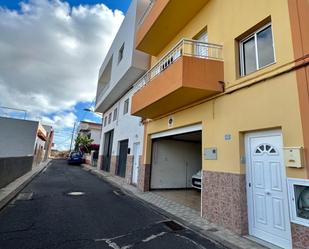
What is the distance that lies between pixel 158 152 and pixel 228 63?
6.62 m

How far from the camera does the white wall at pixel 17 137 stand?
18016 millimetres

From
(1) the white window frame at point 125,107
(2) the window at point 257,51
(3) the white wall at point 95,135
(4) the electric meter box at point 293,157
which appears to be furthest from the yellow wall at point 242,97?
(3) the white wall at point 95,135

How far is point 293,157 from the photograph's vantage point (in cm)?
413

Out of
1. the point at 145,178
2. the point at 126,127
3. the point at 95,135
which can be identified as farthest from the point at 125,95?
the point at 95,135

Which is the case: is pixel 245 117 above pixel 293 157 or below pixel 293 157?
above

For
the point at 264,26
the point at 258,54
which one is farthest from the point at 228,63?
the point at 264,26

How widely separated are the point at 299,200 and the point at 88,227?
478 cm

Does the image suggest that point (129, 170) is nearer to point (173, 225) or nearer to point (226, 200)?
point (173, 225)

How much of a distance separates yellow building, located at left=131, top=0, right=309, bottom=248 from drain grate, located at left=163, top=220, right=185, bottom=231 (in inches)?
38.9

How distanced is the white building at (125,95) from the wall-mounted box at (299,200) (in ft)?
28.5

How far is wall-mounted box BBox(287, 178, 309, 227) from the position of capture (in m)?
3.93

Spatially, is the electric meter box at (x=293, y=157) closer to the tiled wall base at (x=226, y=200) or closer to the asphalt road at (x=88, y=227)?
the tiled wall base at (x=226, y=200)

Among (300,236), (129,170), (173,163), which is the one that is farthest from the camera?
(129,170)

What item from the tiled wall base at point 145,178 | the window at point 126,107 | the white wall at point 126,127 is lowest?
the tiled wall base at point 145,178
